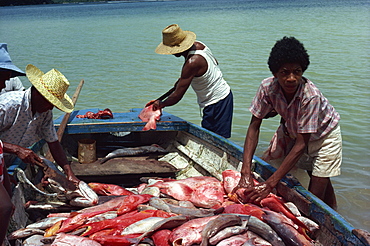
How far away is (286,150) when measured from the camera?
4691mm

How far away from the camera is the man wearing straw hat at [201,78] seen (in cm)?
542

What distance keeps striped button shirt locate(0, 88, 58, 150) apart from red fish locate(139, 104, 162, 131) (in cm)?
190

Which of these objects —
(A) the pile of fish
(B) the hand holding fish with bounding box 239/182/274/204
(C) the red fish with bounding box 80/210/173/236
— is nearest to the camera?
(A) the pile of fish

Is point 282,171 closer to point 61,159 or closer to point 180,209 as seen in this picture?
point 180,209

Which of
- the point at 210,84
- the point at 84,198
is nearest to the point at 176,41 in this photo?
the point at 210,84

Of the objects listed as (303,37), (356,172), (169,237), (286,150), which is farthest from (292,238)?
(303,37)

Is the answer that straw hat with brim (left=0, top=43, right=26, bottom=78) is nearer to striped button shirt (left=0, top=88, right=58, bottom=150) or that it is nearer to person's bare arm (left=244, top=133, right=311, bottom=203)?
striped button shirt (left=0, top=88, right=58, bottom=150)

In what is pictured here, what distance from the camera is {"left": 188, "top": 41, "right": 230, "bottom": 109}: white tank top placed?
18.2 feet

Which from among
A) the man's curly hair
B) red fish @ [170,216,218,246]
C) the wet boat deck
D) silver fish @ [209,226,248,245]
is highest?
the man's curly hair

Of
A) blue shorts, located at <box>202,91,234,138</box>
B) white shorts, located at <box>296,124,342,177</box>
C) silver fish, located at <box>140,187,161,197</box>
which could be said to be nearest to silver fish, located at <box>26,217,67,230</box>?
silver fish, located at <box>140,187,161,197</box>

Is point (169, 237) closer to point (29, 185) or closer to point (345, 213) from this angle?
point (29, 185)

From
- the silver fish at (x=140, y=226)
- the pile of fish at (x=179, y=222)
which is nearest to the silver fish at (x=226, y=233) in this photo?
the pile of fish at (x=179, y=222)

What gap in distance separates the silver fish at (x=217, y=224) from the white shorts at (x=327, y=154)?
4.55 feet

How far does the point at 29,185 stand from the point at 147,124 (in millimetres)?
2215
